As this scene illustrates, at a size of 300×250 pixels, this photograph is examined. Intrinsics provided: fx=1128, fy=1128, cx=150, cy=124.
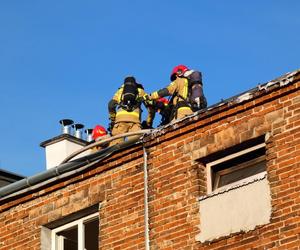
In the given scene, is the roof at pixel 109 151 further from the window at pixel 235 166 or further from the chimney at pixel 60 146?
the chimney at pixel 60 146

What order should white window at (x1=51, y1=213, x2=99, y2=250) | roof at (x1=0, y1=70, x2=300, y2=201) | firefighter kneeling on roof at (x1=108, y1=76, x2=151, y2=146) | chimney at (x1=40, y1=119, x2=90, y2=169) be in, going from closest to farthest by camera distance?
roof at (x1=0, y1=70, x2=300, y2=201)
white window at (x1=51, y1=213, x2=99, y2=250)
firefighter kneeling on roof at (x1=108, y1=76, x2=151, y2=146)
chimney at (x1=40, y1=119, x2=90, y2=169)

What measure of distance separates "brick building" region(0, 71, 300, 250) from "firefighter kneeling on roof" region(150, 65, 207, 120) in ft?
12.0

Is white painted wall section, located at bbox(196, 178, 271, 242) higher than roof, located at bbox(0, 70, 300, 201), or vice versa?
roof, located at bbox(0, 70, 300, 201)

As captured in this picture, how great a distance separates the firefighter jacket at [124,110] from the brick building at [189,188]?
3801mm

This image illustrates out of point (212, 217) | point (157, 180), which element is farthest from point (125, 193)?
point (212, 217)

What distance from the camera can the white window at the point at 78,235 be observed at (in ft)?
59.8

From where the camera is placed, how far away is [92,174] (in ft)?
60.4

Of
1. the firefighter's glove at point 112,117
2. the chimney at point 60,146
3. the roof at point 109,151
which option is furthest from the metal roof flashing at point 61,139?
the roof at point 109,151

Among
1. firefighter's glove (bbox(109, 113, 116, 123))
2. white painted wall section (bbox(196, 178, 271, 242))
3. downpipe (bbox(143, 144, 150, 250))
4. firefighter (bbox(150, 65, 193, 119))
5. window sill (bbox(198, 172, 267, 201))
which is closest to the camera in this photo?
white painted wall section (bbox(196, 178, 271, 242))

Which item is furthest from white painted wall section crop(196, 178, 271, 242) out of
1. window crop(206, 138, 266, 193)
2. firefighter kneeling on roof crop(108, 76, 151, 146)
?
firefighter kneeling on roof crop(108, 76, 151, 146)

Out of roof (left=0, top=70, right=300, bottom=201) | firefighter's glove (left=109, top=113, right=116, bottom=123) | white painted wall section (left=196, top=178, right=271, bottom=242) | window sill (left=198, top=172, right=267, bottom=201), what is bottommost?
white painted wall section (left=196, top=178, right=271, bottom=242)

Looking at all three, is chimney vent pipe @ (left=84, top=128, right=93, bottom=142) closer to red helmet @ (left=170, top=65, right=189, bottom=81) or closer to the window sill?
red helmet @ (left=170, top=65, right=189, bottom=81)

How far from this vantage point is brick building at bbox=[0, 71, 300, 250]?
15992 millimetres

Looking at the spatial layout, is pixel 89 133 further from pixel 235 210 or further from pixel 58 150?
pixel 235 210
